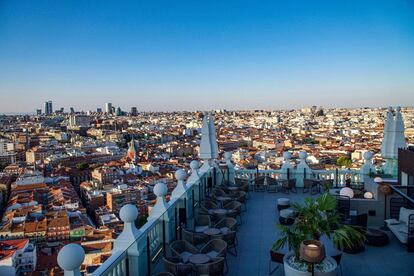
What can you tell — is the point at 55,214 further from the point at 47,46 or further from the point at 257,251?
the point at 257,251

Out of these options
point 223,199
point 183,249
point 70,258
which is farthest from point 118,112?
point 70,258

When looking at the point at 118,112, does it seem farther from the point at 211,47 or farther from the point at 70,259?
the point at 70,259

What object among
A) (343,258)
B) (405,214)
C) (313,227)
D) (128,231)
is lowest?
(343,258)

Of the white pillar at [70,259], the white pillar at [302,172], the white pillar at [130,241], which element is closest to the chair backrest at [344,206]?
the white pillar at [302,172]

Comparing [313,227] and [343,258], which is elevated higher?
[313,227]

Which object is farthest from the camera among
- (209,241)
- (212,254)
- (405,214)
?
(405,214)
